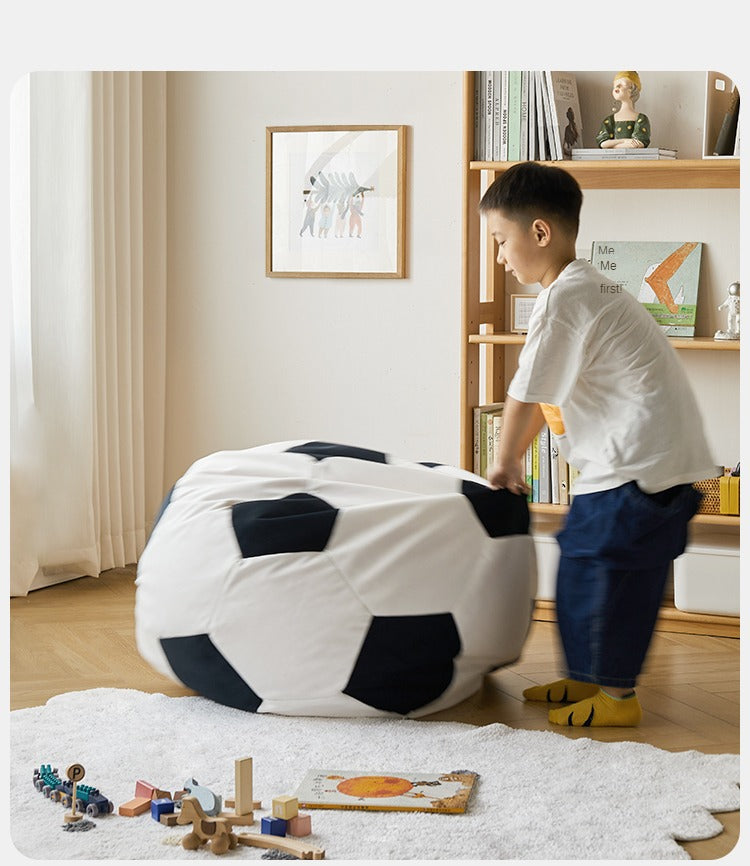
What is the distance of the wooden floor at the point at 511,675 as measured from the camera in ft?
6.93

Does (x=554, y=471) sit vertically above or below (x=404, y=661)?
above

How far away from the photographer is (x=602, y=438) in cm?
215

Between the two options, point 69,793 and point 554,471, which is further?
point 554,471

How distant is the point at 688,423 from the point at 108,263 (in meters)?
1.88

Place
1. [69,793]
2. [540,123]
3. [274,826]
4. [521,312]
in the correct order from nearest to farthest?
[274,826] → [69,793] → [540,123] → [521,312]

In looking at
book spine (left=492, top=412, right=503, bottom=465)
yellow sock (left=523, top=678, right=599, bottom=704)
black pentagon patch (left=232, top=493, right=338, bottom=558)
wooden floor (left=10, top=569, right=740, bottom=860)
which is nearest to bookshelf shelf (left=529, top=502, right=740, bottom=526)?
book spine (left=492, top=412, right=503, bottom=465)

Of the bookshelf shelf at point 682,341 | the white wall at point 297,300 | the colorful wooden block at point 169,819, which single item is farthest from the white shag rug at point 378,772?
the white wall at point 297,300

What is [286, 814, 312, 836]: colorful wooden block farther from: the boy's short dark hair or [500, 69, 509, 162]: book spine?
[500, 69, 509, 162]: book spine

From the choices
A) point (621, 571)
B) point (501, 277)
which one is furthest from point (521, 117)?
point (621, 571)

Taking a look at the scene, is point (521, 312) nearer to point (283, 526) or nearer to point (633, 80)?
point (633, 80)

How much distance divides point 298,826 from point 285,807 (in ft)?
0.10

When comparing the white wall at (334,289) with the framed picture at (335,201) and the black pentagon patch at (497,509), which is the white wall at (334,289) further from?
the black pentagon patch at (497,509)

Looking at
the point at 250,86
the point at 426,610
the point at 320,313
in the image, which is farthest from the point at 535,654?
the point at 250,86

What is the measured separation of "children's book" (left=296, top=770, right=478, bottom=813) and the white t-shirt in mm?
633
